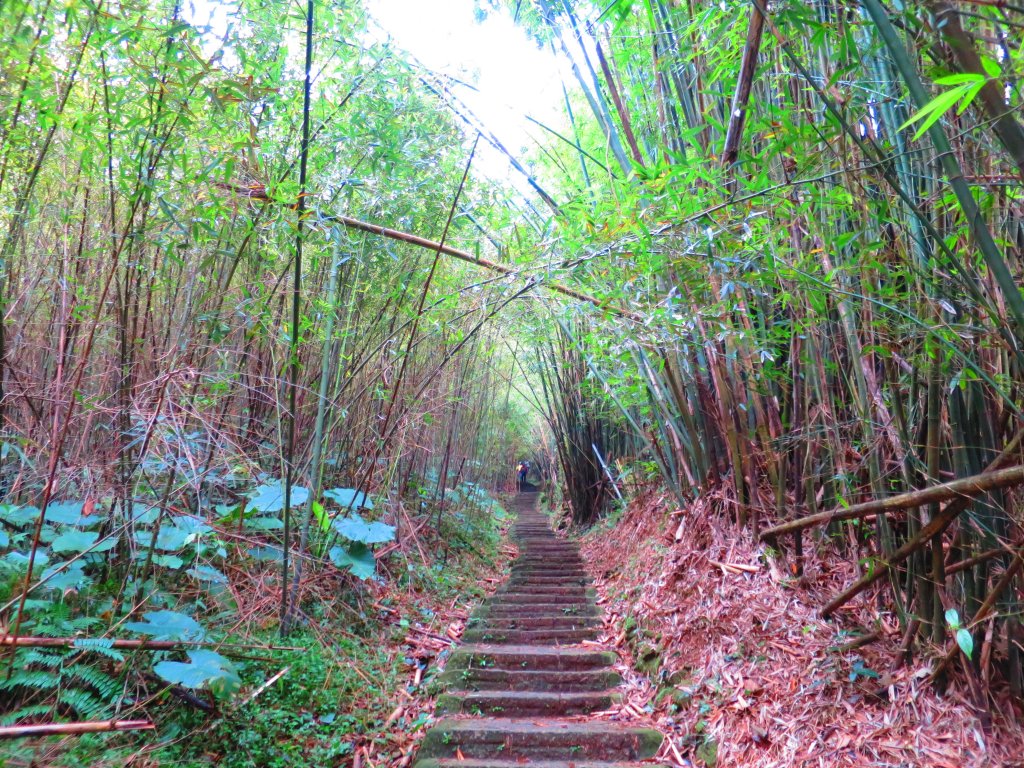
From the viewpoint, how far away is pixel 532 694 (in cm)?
289

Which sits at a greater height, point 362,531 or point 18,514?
point 18,514

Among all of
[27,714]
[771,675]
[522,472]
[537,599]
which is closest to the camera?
[27,714]

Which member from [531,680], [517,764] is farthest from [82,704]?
[531,680]

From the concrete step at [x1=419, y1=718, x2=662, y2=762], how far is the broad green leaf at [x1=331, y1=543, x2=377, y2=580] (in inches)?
32.6

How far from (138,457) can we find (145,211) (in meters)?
0.80

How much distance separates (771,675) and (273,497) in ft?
7.24

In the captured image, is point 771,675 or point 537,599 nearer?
point 771,675

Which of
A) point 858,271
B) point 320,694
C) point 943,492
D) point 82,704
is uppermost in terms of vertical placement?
point 858,271

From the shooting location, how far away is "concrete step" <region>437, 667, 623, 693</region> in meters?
3.01

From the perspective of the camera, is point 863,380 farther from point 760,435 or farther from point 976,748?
point 976,748

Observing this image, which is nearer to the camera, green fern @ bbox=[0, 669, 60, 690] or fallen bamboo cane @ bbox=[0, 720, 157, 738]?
fallen bamboo cane @ bbox=[0, 720, 157, 738]

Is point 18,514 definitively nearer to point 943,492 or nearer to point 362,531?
point 362,531

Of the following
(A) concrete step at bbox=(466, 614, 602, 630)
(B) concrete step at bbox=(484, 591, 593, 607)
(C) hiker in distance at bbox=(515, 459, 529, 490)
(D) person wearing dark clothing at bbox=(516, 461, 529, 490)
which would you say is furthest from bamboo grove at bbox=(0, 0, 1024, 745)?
(D) person wearing dark clothing at bbox=(516, 461, 529, 490)

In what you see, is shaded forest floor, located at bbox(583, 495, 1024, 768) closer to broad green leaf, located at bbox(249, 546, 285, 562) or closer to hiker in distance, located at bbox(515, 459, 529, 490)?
broad green leaf, located at bbox(249, 546, 285, 562)
